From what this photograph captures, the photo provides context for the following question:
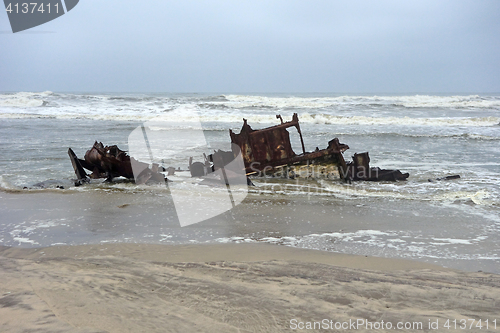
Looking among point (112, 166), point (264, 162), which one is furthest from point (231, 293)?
point (112, 166)

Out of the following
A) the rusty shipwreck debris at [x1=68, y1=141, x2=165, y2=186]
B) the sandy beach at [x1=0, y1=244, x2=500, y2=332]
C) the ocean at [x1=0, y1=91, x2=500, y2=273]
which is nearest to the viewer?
the sandy beach at [x1=0, y1=244, x2=500, y2=332]

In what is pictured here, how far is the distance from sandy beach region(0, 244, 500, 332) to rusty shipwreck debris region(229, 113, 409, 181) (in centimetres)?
378

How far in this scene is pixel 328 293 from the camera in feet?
9.10

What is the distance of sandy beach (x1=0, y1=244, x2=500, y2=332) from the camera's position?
2318mm

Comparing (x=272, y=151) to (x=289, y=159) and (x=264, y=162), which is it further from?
(x=289, y=159)

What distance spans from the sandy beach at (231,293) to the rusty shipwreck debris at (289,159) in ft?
12.4

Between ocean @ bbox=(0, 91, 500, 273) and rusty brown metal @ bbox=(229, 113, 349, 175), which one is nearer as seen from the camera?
ocean @ bbox=(0, 91, 500, 273)

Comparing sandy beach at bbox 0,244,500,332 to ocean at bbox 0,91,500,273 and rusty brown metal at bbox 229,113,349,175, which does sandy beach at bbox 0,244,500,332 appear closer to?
ocean at bbox 0,91,500,273

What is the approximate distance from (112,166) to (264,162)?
3.00 metres

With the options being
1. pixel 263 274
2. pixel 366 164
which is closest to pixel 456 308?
pixel 263 274

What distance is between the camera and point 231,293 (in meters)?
2.76

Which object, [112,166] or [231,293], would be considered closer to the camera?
[231,293]

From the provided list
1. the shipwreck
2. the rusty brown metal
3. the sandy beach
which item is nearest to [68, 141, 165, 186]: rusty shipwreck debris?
the shipwreck

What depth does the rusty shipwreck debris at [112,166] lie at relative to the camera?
7.19m
